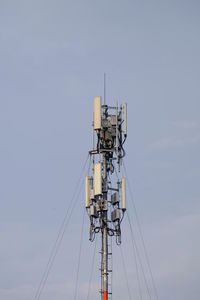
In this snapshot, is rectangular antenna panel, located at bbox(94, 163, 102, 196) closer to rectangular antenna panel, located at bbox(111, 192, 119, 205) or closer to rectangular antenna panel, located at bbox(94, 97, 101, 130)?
rectangular antenna panel, located at bbox(111, 192, 119, 205)

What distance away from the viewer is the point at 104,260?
181ft

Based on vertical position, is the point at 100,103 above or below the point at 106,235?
above

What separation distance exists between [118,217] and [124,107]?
878 cm

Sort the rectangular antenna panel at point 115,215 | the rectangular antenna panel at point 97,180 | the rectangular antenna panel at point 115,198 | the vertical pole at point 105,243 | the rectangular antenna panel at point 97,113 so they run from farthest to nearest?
the rectangular antenna panel at point 97,113, the rectangular antenna panel at point 115,198, the rectangular antenna panel at point 115,215, the rectangular antenna panel at point 97,180, the vertical pole at point 105,243

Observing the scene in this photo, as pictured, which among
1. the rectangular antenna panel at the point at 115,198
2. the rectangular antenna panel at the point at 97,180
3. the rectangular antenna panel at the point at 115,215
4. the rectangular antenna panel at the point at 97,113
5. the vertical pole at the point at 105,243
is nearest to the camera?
the vertical pole at the point at 105,243

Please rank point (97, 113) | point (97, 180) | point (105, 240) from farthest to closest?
1. point (97, 113)
2. point (97, 180)
3. point (105, 240)

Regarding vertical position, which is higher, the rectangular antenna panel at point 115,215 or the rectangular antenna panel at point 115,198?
the rectangular antenna panel at point 115,198

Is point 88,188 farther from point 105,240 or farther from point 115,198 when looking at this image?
point 105,240

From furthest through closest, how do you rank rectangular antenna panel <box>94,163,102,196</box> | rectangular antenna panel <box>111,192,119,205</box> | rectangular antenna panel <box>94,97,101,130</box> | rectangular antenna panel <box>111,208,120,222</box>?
rectangular antenna panel <box>94,97,101,130</box> < rectangular antenna panel <box>111,192,119,205</box> < rectangular antenna panel <box>111,208,120,222</box> < rectangular antenna panel <box>94,163,102,196</box>

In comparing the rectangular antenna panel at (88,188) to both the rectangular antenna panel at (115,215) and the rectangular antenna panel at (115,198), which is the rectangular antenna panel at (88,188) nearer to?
the rectangular antenna panel at (115,198)

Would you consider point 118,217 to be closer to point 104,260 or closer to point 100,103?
point 104,260

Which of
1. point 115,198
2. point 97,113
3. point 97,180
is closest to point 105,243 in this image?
point 115,198

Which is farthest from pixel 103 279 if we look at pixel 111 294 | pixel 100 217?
pixel 100 217

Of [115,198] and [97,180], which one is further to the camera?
[115,198]
